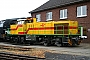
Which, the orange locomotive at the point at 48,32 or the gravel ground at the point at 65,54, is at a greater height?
the orange locomotive at the point at 48,32

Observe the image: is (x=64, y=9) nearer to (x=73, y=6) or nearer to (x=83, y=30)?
(x=73, y=6)

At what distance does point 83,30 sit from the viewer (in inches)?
934

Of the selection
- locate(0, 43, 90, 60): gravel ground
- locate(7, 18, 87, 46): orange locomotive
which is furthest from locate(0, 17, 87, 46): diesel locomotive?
locate(0, 43, 90, 60): gravel ground

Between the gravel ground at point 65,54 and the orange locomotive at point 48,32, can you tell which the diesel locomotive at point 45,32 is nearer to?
the orange locomotive at point 48,32

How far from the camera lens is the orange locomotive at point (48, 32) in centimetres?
2325

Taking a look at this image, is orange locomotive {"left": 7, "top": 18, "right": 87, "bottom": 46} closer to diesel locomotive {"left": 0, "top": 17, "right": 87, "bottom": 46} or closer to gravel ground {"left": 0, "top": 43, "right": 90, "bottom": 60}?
diesel locomotive {"left": 0, "top": 17, "right": 87, "bottom": 46}

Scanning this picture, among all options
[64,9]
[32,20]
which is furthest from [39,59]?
[64,9]

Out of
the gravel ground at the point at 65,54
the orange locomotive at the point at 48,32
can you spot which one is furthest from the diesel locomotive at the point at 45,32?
the gravel ground at the point at 65,54

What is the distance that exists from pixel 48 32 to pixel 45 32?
0.46 metres

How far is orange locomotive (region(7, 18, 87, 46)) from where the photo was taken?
2325 cm

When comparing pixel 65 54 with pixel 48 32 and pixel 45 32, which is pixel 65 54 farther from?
pixel 45 32

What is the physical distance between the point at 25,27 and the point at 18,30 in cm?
133

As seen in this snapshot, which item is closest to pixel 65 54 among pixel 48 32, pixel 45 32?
pixel 48 32

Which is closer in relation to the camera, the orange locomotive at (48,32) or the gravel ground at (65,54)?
the gravel ground at (65,54)
